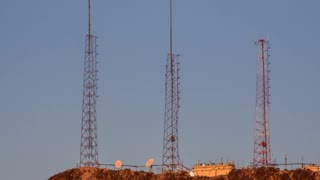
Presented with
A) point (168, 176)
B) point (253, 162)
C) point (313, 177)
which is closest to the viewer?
point (313, 177)

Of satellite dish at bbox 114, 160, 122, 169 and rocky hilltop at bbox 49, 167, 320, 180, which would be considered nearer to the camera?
rocky hilltop at bbox 49, 167, 320, 180

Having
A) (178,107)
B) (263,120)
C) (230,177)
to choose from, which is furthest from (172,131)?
(230,177)

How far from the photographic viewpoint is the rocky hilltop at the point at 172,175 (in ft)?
311

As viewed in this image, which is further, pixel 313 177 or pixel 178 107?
pixel 178 107

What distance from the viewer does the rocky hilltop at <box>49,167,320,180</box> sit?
311ft

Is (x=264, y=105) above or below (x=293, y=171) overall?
above

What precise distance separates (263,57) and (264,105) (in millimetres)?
5417

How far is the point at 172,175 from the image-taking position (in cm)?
10388

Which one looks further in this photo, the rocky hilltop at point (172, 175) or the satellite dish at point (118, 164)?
the satellite dish at point (118, 164)

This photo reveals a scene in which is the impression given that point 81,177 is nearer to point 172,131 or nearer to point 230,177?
point 172,131

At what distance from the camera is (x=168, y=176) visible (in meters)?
104

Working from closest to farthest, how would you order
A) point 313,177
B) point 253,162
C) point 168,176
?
point 313,177 < point 168,176 < point 253,162

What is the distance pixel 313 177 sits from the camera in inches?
3664

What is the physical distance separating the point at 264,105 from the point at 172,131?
10.8 meters
